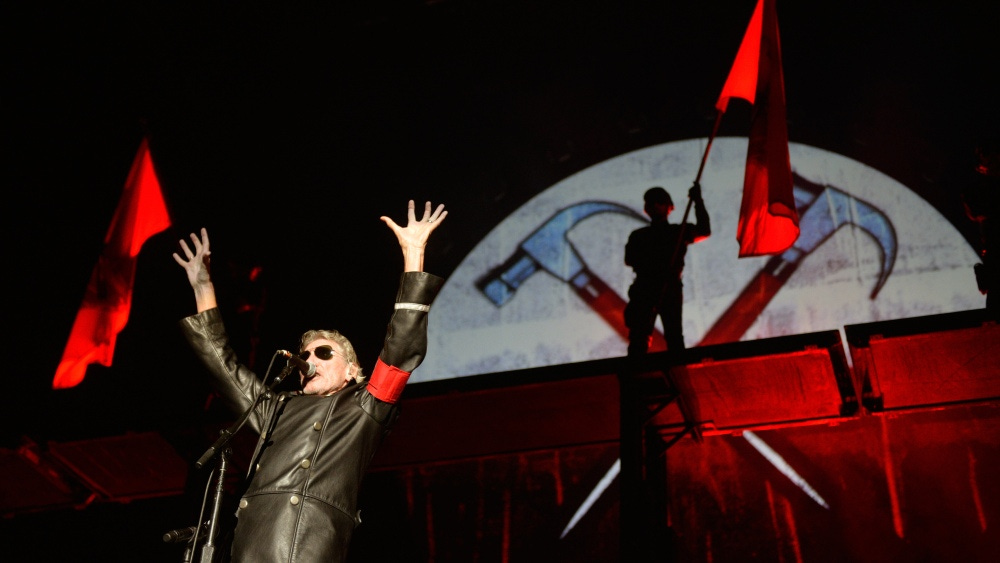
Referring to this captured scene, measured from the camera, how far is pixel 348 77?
9250 mm

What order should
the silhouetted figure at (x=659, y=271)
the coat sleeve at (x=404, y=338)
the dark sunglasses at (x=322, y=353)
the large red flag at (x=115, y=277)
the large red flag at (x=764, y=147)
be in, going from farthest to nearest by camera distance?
the large red flag at (x=115, y=277) < the silhouetted figure at (x=659, y=271) < the large red flag at (x=764, y=147) < the dark sunglasses at (x=322, y=353) < the coat sleeve at (x=404, y=338)

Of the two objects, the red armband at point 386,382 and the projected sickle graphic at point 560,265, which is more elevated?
the projected sickle graphic at point 560,265

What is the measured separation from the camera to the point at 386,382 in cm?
375

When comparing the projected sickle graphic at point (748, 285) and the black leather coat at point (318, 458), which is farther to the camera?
the projected sickle graphic at point (748, 285)

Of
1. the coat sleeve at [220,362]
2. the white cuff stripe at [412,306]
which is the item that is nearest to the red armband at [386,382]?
the white cuff stripe at [412,306]

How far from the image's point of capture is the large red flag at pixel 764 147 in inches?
240

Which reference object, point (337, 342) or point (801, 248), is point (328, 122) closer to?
point (801, 248)

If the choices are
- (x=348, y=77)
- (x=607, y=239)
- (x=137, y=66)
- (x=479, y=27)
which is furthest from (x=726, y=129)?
(x=137, y=66)

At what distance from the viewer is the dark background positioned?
777 centimetres

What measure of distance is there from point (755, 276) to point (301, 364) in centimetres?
447

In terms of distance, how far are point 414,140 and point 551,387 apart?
141 inches

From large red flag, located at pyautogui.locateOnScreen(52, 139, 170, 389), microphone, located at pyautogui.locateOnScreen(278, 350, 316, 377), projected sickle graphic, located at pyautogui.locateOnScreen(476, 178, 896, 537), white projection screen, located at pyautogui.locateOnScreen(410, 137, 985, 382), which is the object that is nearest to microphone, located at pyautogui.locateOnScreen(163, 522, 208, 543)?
microphone, located at pyautogui.locateOnScreen(278, 350, 316, 377)

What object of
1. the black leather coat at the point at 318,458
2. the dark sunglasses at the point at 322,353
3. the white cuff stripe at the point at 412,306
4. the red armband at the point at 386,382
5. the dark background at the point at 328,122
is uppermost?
the dark background at the point at 328,122

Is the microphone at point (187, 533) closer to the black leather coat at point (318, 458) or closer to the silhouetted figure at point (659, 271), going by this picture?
the black leather coat at point (318, 458)
